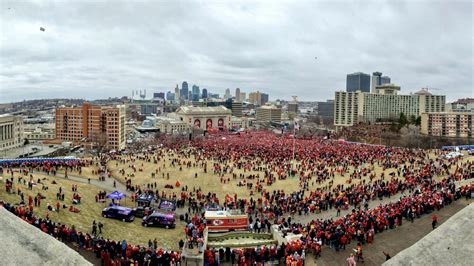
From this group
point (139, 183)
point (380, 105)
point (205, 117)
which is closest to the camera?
point (139, 183)

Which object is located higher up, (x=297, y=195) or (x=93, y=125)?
(x=93, y=125)

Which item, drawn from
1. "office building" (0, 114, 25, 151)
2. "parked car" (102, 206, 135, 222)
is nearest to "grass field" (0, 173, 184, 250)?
"parked car" (102, 206, 135, 222)

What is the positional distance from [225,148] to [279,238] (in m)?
53.2

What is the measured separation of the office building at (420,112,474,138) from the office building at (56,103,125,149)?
281ft

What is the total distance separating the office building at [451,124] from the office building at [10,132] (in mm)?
110740

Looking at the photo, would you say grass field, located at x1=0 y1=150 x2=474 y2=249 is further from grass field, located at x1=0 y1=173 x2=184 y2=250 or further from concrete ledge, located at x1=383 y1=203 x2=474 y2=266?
concrete ledge, located at x1=383 y1=203 x2=474 y2=266

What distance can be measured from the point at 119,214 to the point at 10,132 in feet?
275

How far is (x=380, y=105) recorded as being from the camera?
178 m

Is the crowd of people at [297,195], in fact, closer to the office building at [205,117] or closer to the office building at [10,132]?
the office building at [10,132]

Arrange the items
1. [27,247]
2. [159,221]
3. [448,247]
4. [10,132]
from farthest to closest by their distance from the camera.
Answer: [10,132], [159,221], [448,247], [27,247]

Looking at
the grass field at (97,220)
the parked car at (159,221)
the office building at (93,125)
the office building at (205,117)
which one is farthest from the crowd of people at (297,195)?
the office building at (205,117)

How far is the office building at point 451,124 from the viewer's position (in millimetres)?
113062

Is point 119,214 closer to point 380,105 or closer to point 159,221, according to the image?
point 159,221

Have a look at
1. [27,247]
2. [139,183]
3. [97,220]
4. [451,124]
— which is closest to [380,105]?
[451,124]
